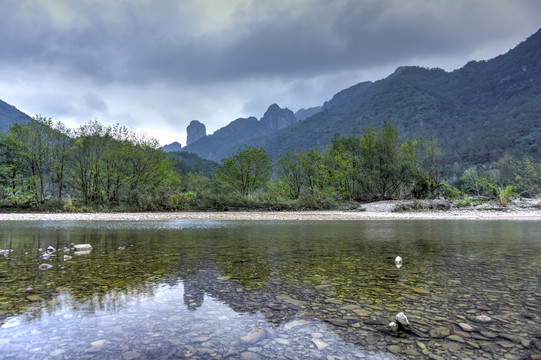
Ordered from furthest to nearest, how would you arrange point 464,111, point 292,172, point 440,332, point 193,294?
point 464,111
point 292,172
point 193,294
point 440,332

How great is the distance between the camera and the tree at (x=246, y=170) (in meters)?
41.4

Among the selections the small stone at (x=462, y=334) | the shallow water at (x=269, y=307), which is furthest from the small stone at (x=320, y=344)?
the small stone at (x=462, y=334)

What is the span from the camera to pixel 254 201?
3353cm

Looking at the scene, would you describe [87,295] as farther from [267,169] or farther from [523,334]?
[267,169]

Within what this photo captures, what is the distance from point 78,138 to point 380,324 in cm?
4433

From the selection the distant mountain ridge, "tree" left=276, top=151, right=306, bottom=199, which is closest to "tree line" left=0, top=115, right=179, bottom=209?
"tree" left=276, top=151, right=306, bottom=199

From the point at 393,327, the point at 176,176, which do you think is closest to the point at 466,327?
the point at 393,327

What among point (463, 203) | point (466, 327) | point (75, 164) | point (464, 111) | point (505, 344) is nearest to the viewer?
point (505, 344)

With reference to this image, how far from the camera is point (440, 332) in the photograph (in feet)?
9.96

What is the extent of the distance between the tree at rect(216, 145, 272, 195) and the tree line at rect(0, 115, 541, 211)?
156mm

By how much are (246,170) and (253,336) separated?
128 feet

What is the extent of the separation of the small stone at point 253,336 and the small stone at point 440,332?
1.86 meters

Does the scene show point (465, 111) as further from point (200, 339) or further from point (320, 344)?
point (200, 339)

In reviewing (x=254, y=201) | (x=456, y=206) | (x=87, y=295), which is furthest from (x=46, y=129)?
(x=456, y=206)
